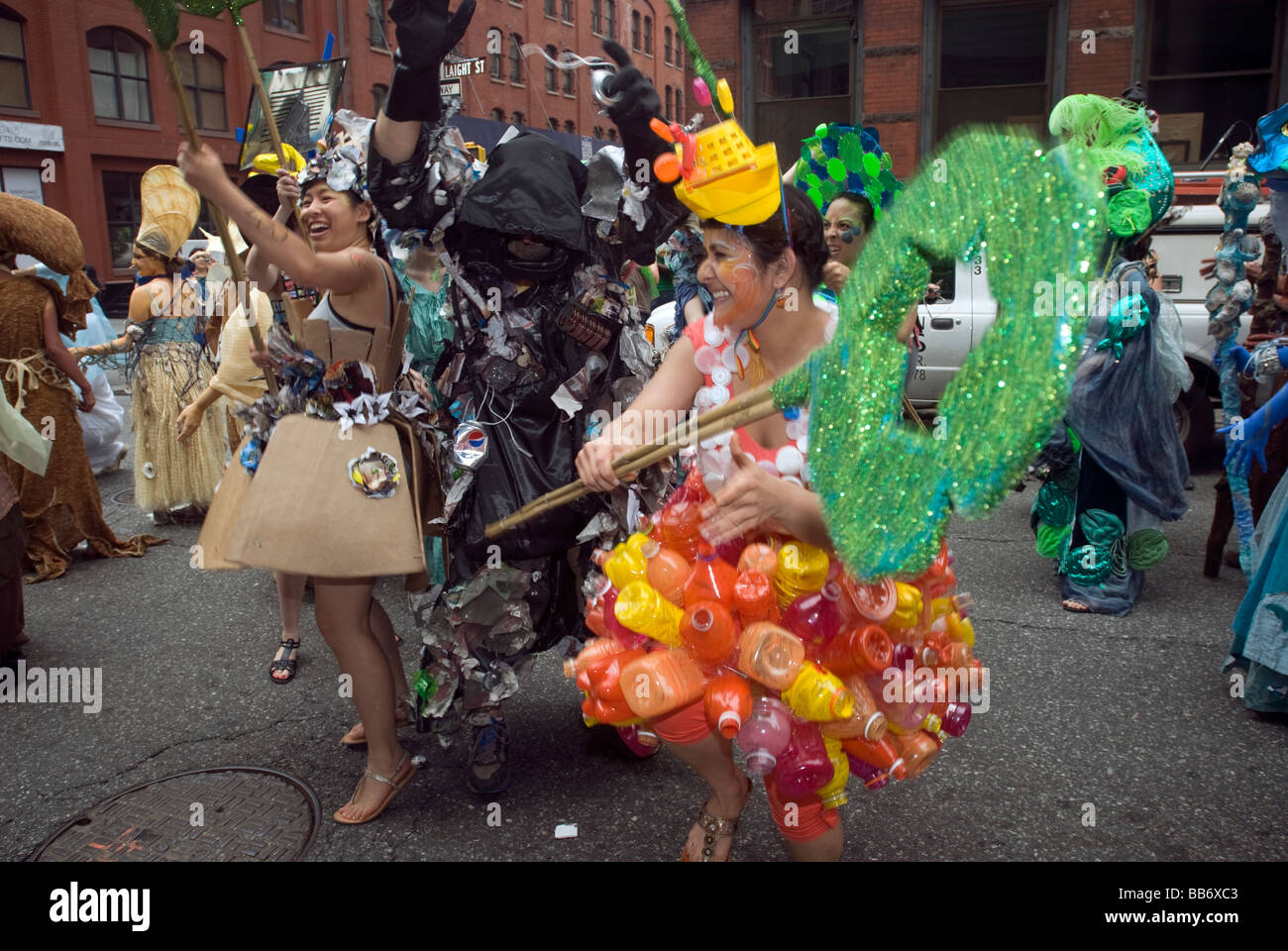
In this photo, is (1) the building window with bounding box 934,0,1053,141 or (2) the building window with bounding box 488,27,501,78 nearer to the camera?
(1) the building window with bounding box 934,0,1053,141

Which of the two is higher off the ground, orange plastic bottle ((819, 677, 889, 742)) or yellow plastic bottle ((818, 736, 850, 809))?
orange plastic bottle ((819, 677, 889, 742))

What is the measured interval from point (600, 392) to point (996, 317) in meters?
1.58

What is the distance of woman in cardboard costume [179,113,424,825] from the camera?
2609mm

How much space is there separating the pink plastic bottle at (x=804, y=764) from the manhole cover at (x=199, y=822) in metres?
1.53

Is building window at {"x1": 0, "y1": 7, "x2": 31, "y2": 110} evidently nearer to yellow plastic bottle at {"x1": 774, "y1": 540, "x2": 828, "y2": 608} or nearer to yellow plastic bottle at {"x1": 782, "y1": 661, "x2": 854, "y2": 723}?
yellow plastic bottle at {"x1": 774, "y1": 540, "x2": 828, "y2": 608}

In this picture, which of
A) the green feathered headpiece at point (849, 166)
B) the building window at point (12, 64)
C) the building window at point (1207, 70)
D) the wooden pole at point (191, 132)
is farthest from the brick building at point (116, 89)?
the wooden pole at point (191, 132)

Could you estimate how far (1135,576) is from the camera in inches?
184

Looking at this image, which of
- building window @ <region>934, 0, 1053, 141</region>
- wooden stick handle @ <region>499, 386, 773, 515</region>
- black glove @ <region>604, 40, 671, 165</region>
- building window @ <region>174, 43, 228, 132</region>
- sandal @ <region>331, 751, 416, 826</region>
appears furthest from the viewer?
building window @ <region>174, 43, 228, 132</region>

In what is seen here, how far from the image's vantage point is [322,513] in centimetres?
262

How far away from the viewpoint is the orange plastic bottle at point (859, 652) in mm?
1977

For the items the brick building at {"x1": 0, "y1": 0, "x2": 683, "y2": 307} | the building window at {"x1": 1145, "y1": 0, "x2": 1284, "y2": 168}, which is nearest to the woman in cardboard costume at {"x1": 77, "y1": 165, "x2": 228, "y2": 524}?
the brick building at {"x1": 0, "y1": 0, "x2": 683, "y2": 307}

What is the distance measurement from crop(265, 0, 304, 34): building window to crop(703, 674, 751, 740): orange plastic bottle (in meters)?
25.0

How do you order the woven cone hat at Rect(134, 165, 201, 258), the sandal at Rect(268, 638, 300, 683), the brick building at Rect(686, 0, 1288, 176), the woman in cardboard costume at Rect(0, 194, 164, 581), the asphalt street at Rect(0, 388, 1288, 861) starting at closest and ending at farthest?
the asphalt street at Rect(0, 388, 1288, 861) → the sandal at Rect(268, 638, 300, 683) → the woman in cardboard costume at Rect(0, 194, 164, 581) → the woven cone hat at Rect(134, 165, 201, 258) → the brick building at Rect(686, 0, 1288, 176)

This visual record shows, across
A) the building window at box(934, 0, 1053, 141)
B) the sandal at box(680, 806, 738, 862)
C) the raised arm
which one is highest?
the building window at box(934, 0, 1053, 141)
